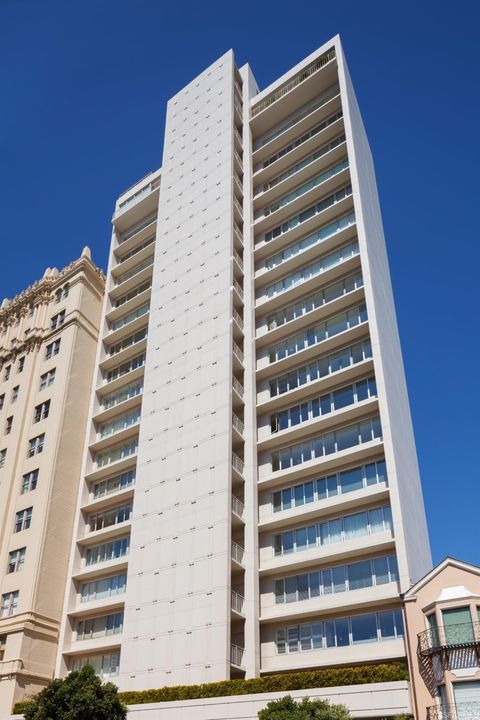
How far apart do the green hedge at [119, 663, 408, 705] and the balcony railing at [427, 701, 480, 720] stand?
2329 millimetres

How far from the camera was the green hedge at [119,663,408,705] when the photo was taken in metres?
32.8

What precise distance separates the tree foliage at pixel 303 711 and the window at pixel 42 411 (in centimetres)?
3491

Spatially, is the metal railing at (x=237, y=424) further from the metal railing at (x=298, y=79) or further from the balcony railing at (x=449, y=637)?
the metal railing at (x=298, y=79)

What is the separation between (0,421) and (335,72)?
42972 mm

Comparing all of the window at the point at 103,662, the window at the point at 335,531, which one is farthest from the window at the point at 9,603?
the window at the point at 335,531

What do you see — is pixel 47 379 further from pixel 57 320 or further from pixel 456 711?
pixel 456 711

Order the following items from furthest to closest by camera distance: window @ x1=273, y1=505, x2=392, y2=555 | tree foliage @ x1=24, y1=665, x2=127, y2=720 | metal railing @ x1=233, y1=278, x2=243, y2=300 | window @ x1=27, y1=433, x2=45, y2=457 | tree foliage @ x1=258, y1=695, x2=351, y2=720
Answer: window @ x1=27, y1=433, x2=45, y2=457 < metal railing @ x1=233, y1=278, x2=243, y2=300 < window @ x1=273, y1=505, x2=392, y2=555 < tree foliage @ x1=24, y1=665, x2=127, y2=720 < tree foliage @ x1=258, y1=695, x2=351, y2=720

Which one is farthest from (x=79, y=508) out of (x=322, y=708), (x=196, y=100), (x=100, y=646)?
(x=196, y=100)

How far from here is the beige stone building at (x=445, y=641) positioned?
30.0m

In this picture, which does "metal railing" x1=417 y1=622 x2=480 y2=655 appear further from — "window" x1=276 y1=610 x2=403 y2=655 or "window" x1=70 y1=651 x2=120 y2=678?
"window" x1=70 y1=651 x2=120 y2=678

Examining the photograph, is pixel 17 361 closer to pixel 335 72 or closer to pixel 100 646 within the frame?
pixel 100 646

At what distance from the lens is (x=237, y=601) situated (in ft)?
134

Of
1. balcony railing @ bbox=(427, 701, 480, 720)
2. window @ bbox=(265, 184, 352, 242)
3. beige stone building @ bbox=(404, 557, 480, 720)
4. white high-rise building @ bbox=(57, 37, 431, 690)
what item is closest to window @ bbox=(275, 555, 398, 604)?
white high-rise building @ bbox=(57, 37, 431, 690)

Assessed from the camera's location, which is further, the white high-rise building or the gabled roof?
the white high-rise building
